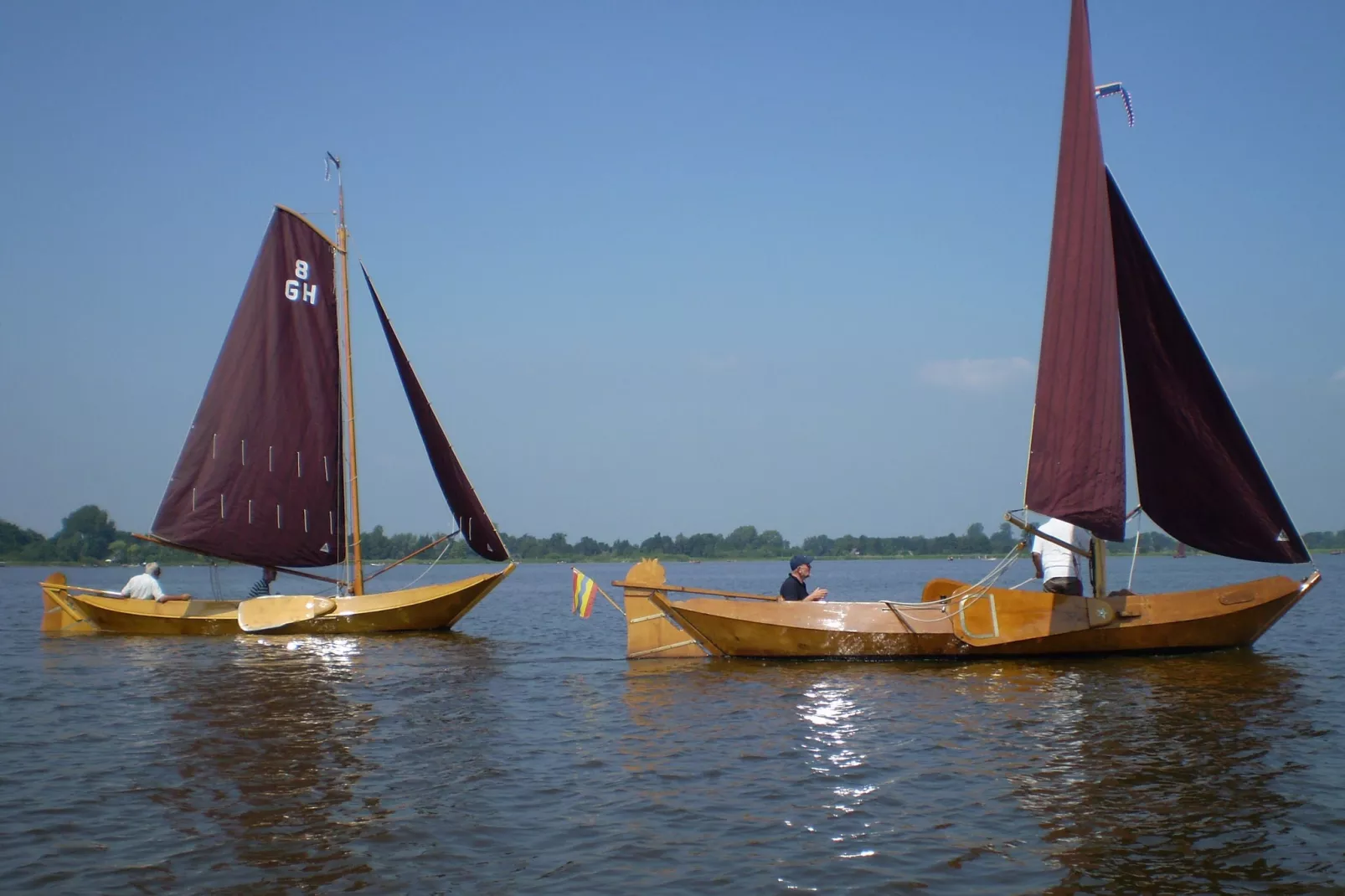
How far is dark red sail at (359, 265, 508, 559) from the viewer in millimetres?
26266

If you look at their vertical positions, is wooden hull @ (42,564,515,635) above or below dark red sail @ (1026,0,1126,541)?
below

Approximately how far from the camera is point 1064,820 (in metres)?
8.45

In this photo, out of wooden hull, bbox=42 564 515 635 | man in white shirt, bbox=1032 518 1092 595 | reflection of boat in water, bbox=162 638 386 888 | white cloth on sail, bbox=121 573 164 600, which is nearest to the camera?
reflection of boat in water, bbox=162 638 386 888

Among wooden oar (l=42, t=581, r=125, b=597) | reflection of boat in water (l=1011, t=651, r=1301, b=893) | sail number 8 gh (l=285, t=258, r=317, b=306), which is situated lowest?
reflection of boat in water (l=1011, t=651, r=1301, b=893)

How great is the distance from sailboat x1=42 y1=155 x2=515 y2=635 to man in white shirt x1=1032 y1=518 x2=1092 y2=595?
12600 mm

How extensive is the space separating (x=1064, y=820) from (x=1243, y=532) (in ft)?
39.2

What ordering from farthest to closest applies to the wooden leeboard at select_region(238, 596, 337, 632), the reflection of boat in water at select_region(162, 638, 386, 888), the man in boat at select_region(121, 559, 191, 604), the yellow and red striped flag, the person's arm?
the man in boat at select_region(121, 559, 191, 604) → the person's arm → the wooden leeboard at select_region(238, 596, 337, 632) → the yellow and red striped flag → the reflection of boat in water at select_region(162, 638, 386, 888)

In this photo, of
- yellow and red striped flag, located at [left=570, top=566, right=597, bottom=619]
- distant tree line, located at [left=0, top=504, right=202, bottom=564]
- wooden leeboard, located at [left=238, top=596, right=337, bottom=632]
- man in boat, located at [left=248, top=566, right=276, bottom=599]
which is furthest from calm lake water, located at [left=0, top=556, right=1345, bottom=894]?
distant tree line, located at [left=0, top=504, right=202, bottom=564]

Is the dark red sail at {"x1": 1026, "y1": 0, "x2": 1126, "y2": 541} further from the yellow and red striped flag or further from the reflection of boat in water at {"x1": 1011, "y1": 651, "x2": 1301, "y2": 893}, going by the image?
the yellow and red striped flag


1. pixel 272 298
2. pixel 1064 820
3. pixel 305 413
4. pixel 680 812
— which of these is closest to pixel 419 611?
pixel 305 413

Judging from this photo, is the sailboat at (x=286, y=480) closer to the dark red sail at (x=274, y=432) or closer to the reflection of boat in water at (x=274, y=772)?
the dark red sail at (x=274, y=432)

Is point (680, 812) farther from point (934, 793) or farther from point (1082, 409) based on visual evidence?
point (1082, 409)

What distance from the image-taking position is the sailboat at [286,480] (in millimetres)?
25578

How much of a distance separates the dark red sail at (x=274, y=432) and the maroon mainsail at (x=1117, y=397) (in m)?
17.5
